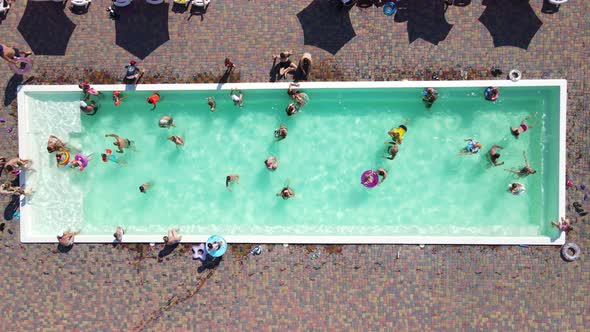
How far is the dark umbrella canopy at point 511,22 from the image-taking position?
1135cm

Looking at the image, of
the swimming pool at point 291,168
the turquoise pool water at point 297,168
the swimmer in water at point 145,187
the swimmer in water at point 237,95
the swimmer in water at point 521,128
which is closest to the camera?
the swimmer in water at point 237,95

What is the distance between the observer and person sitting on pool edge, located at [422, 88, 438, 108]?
11250 millimetres

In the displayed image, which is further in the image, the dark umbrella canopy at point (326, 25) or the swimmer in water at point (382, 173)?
the swimmer in water at point (382, 173)

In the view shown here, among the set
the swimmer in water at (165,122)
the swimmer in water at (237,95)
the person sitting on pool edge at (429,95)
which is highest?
the person sitting on pool edge at (429,95)

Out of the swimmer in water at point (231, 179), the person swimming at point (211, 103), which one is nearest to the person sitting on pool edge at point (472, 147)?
the swimmer in water at point (231, 179)

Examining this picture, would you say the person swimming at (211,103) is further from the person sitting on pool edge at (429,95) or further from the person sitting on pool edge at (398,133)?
the person sitting on pool edge at (429,95)

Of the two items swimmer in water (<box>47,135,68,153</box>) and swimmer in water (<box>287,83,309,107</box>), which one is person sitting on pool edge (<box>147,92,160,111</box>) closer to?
swimmer in water (<box>47,135,68,153</box>)

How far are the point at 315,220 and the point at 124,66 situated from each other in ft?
25.0

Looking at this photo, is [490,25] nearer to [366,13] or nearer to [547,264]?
[366,13]

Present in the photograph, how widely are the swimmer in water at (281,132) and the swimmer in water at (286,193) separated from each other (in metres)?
1.59

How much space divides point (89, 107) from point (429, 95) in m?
10.2

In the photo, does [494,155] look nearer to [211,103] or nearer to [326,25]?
[326,25]

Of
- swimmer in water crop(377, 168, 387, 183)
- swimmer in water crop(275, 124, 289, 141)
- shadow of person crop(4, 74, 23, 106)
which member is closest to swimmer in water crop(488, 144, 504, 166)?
swimmer in water crop(377, 168, 387, 183)

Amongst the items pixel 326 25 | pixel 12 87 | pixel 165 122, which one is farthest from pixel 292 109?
pixel 12 87
